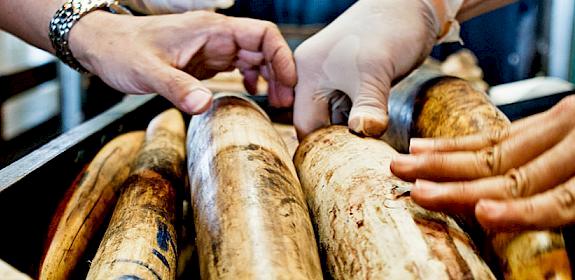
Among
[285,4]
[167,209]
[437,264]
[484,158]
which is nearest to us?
[437,264]

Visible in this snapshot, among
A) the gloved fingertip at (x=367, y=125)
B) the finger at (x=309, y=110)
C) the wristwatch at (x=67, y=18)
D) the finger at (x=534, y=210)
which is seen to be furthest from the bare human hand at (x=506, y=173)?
the wristwatch at (x=67, y=18)

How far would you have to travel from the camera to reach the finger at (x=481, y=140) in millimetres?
913

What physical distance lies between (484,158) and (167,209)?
529 mm

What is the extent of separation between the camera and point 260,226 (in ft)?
2.87

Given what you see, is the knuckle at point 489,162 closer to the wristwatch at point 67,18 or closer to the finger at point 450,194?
the finger at point 450,194

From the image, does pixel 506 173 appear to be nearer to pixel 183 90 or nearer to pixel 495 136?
pixel 495 136

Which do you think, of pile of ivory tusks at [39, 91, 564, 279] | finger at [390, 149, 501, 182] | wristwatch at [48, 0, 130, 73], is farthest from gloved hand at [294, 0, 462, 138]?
wristwatch at [48, 0, 130, 73]

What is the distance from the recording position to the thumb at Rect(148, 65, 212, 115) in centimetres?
120

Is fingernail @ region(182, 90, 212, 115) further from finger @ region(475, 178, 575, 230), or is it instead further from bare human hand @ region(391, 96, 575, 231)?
finger @ region(475, 178, 575, 230)

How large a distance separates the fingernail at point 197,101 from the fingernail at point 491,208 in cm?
57

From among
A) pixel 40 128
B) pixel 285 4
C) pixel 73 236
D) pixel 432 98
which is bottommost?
pixel 40 128

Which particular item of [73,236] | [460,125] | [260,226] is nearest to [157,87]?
[73,236]

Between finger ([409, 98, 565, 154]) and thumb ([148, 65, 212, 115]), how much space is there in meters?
0.41

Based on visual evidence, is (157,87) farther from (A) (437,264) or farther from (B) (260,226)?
(A) (437,264)
